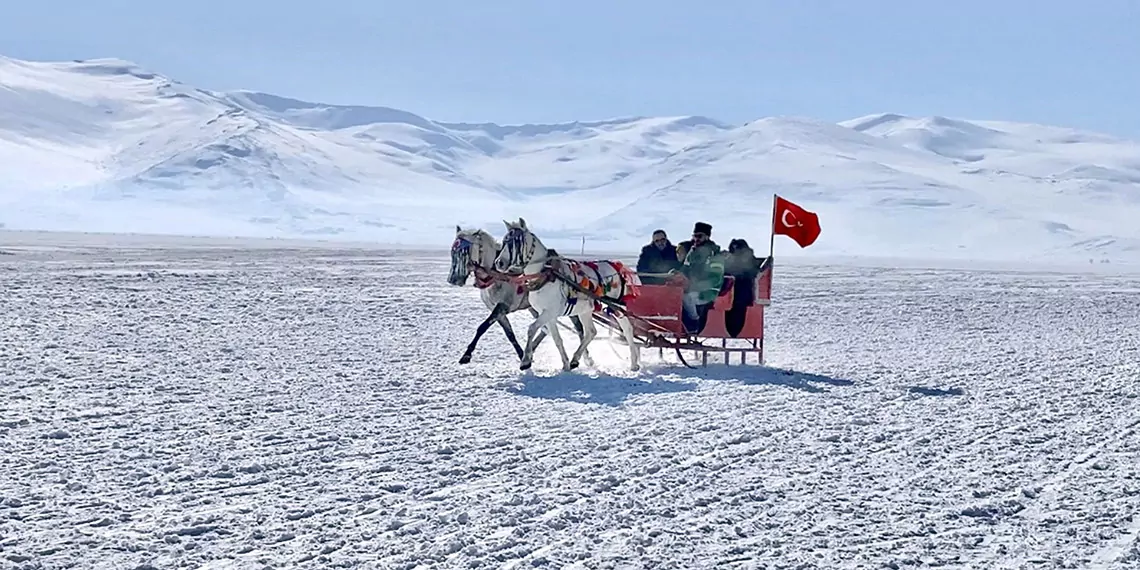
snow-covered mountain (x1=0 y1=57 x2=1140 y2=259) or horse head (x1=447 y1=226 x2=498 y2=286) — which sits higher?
snow-covered mountain (x1=0 y1=57 x2=1140 y2=259)

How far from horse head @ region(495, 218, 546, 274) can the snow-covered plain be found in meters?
0.95

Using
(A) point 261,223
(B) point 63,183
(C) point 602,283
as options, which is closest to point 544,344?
(C) point 602,283

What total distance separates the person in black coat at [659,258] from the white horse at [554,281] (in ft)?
3.14

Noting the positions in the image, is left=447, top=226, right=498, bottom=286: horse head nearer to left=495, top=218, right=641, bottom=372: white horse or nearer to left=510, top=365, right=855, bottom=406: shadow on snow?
left=495, top=218, right=641, bottom=372: white horse

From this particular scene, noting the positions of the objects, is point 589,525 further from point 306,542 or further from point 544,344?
point 544,344

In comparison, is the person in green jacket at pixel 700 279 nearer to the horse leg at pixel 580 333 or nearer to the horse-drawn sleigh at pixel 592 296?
the horse-drawn sleigh at pixel 592 296

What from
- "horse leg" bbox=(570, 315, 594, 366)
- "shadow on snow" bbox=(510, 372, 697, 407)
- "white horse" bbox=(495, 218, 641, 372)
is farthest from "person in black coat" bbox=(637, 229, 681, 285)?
"shadow on snow" bbox=(510, 372, 697, 407)

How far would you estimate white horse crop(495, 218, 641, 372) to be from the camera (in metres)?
11.0

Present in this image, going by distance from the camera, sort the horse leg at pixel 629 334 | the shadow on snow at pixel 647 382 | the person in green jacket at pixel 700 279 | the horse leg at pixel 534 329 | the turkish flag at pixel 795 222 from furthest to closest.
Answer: the turkish flag at pixel 795 222 → the person in green jacket at pixel 700 279 → the horse leg at pixel 629 334 → the horse leg at pixel 534 329 → the shadow on snow at pixel 647 382

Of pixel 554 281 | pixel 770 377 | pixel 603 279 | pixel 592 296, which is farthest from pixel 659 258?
pixel 770 377

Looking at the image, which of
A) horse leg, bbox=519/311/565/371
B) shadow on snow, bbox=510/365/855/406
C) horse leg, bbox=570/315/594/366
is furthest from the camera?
horse leg, bbox=570/315/594/366

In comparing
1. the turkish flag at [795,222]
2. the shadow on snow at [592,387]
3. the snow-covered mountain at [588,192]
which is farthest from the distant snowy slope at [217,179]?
the shadow on snow at [592,387]

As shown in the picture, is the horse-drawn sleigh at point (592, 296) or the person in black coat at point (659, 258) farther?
the person in black coat at point (659, 258)

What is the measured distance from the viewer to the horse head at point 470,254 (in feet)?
35.1
